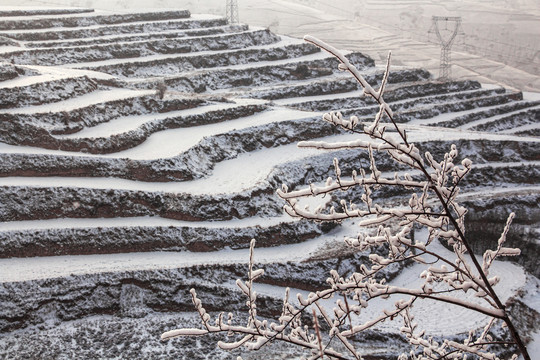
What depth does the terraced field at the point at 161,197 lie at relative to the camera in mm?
16453

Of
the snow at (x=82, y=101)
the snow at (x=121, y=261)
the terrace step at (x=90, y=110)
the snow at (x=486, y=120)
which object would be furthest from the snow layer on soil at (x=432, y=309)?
the snow at (x=486, y=120)

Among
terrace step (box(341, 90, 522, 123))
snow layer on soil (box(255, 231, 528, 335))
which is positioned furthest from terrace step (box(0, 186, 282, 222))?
terrace step (box(341, 90, 522, 123))

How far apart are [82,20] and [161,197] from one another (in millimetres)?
28168

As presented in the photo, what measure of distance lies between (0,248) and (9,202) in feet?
6.25

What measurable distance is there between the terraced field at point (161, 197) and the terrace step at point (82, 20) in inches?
195

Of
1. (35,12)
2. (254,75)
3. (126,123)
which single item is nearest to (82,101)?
(126,123)

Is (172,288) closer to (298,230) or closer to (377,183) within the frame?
(298,230)

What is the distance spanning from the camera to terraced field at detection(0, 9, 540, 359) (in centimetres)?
1645

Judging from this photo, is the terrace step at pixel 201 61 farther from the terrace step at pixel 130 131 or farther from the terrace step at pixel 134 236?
the terrace step at pixel 134 236

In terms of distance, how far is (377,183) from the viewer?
3844 mm

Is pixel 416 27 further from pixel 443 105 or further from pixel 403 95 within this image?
pixel 443 105

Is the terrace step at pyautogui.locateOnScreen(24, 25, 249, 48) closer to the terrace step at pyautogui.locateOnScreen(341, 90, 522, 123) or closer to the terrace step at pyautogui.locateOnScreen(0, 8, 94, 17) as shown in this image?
the terrace step at pyautogui.locateOnScreen(0, 8, 94, 17)

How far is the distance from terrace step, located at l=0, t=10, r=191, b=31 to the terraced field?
16.3 ft

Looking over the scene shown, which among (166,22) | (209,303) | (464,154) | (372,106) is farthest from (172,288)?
(166,22)
